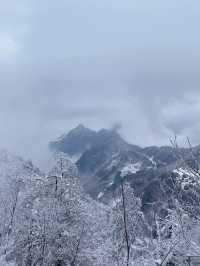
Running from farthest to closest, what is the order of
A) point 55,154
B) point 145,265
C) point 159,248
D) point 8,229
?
point 8,229
point 55,154
point 145,265
point 159,248

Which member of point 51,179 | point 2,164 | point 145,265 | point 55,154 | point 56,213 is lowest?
point 145,265

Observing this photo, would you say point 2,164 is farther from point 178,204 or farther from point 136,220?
point 178,204

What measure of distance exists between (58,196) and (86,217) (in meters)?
2.68

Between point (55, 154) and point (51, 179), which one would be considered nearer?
point (51, 179)

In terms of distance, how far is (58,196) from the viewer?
115ft

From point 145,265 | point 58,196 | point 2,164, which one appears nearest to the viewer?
point 145,265

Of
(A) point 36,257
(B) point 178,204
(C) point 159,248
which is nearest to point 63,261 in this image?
(A) point 36,257

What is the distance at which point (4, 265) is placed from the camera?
33.6 m

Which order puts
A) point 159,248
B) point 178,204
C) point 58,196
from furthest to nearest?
point 58,196
point 159,248
point 178,204

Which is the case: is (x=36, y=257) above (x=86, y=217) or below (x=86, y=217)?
below

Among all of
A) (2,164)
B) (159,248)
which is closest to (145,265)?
(159,248)

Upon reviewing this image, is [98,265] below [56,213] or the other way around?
below

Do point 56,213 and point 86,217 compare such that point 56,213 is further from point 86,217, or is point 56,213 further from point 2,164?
point 2,164

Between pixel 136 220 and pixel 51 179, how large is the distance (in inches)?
445
